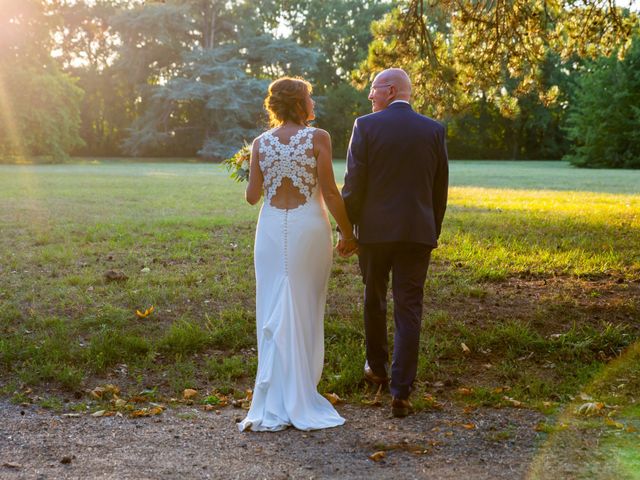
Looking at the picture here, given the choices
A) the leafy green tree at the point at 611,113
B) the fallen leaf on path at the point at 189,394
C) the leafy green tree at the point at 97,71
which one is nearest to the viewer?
the fallen leaf on path at the point at 189,394

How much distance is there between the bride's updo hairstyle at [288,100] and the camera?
4.72 metres

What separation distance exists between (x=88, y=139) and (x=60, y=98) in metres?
14.9

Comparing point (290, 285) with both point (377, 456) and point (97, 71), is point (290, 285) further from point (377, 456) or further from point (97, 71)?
point (97, 71)

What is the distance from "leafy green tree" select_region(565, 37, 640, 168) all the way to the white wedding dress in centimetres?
4515

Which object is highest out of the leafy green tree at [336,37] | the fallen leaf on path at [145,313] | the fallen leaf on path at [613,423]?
the leafy green tree at [336,37]

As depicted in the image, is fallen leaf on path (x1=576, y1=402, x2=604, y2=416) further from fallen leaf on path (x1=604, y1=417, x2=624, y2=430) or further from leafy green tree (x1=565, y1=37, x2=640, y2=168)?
leafy green tree (x1=565, y1=37, x2=640, y2=168)

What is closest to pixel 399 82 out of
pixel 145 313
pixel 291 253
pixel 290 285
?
pixel 291 253

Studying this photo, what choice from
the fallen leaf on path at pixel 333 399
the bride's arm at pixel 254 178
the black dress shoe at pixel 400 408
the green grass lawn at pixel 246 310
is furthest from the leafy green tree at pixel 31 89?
the black dress shoe at pixel 400 408

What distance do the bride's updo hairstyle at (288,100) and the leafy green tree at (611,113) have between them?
1776 inches

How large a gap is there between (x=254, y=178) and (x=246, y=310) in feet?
9.05

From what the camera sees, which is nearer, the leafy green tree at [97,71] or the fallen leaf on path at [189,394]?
the fallen leaf on path at [189,394]

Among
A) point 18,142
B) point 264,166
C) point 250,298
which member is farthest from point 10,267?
point 18,142

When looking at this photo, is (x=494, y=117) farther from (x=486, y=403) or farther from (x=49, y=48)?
(x=486, y=403)

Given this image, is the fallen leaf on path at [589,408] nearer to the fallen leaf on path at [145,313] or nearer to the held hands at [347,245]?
the held hands at [347,245]
